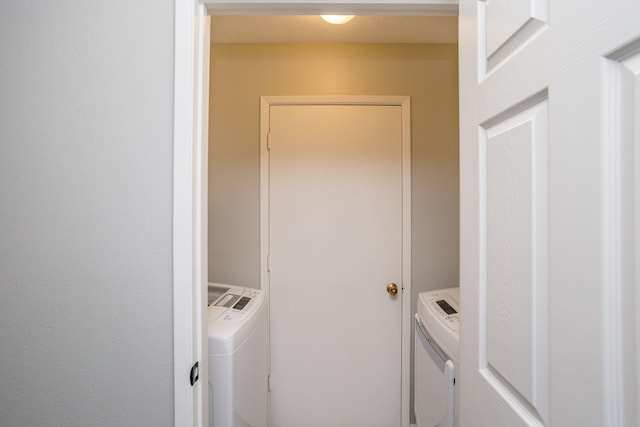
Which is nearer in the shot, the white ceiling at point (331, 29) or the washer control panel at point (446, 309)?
the washer control panel at point (446, 309)

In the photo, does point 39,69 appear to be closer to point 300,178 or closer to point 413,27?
point 300,178

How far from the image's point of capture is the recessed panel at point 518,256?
41cm

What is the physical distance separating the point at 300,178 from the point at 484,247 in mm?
1070

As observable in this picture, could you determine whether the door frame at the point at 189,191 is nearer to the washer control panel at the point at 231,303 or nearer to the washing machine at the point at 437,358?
the washer control panel at the point at 231,303

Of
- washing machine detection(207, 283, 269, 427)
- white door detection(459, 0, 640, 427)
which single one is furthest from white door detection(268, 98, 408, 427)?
white door detection(459, 0, 640, 427)

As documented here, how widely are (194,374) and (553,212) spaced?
883mm

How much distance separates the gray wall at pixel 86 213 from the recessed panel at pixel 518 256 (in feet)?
2.61

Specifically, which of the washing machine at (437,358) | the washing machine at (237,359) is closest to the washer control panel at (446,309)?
the washing machine at (437,358)

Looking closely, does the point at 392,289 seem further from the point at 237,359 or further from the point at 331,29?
the point at 331,29

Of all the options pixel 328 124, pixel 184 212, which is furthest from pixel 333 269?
pixel 184 212

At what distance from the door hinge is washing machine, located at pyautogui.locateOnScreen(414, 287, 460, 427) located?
2.51ft

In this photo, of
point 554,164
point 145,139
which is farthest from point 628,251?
point 145,139

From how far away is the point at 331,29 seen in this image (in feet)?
4.38

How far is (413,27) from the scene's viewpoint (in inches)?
52.2
